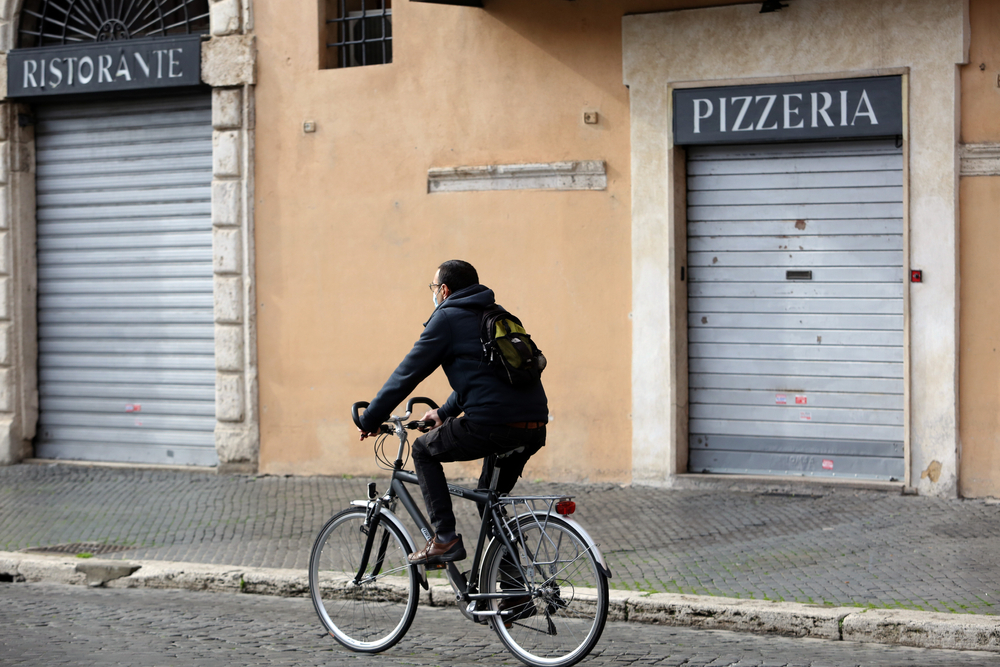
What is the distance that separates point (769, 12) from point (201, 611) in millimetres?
6101

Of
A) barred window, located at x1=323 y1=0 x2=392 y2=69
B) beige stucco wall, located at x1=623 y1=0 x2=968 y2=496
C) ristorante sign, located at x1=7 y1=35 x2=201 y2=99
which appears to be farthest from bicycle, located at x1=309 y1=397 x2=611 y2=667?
ristorante sign, located at x1=7 y1=35 x2=201 y2=99

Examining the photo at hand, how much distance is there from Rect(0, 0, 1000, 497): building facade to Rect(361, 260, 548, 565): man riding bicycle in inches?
177

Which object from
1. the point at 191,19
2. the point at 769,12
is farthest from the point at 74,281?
the point at 769,12

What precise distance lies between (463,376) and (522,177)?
497 centimetres

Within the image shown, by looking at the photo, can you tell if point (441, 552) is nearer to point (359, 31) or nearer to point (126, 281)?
point (359, 31)

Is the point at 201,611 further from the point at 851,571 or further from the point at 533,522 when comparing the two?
the point at 851,571

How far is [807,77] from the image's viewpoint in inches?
351

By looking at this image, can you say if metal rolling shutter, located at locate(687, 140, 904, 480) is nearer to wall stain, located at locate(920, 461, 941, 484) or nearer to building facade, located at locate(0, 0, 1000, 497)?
building facade, located at locate(0, 0, 1000, 497)

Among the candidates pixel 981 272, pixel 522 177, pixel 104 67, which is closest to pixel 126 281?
pixel 104 67

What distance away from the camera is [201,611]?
629 cm

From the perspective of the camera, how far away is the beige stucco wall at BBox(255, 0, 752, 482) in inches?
376

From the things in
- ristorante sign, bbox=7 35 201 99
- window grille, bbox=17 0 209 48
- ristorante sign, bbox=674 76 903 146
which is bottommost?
ristorante sign, bbox=674 76 903 146

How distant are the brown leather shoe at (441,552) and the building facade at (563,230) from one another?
456 cm

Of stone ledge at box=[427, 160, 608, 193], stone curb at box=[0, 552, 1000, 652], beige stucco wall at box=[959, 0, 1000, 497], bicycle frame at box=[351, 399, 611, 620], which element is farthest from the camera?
stone ledge at box=[427, 160, 608, 193]
